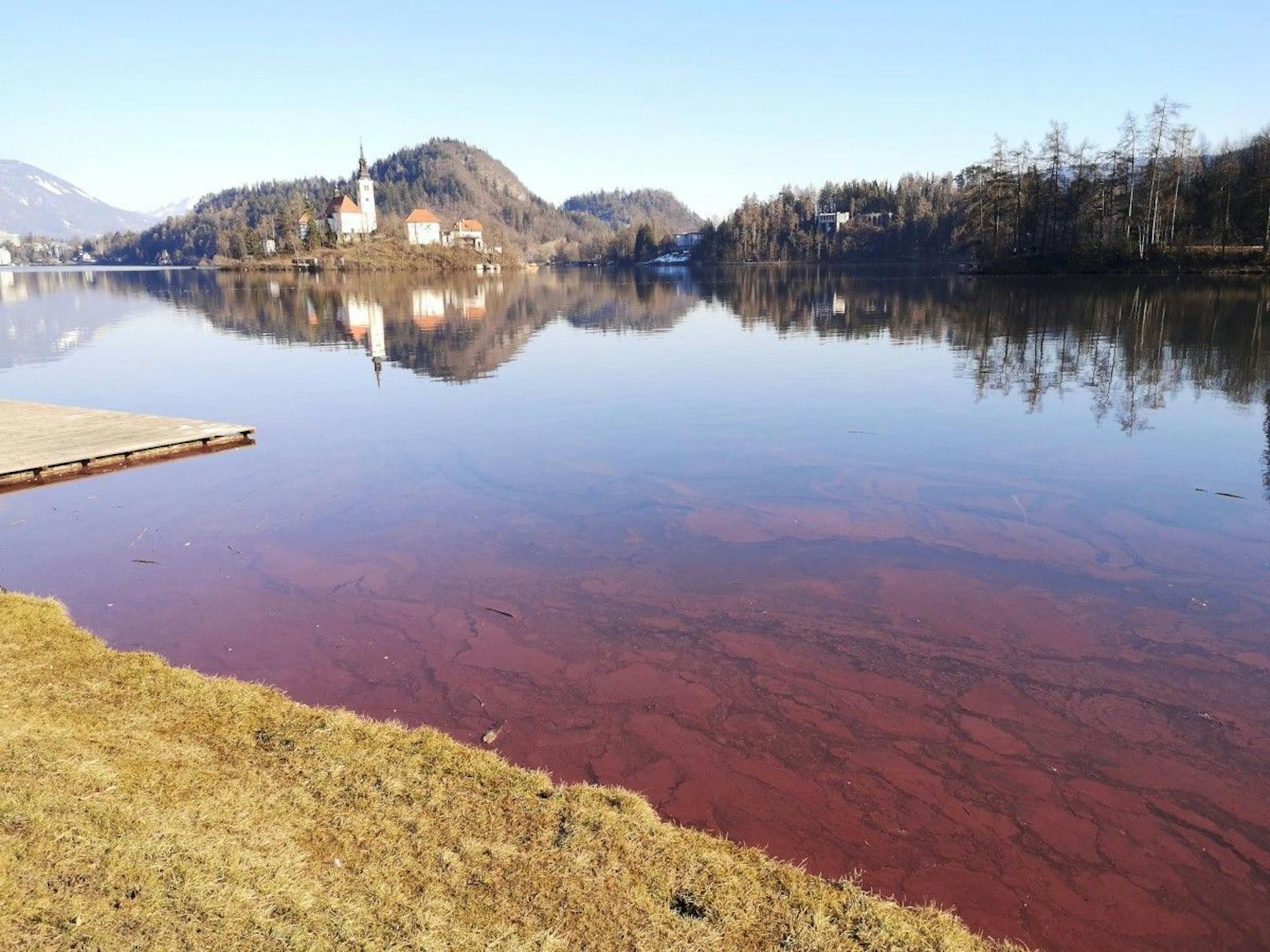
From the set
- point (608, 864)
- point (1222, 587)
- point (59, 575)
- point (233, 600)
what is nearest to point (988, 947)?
point (608, 864)

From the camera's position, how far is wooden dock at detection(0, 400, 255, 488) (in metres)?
19.3

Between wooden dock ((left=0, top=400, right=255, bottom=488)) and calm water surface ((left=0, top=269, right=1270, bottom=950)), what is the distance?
109cm

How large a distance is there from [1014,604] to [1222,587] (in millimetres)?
3388

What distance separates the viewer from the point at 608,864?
20.6 feet

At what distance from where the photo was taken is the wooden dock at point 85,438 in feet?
63.2

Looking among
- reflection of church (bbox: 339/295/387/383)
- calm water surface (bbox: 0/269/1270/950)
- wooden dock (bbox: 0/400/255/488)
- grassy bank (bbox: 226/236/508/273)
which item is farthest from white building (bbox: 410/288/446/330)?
grassy bank (bbox: 226/236/508/273)

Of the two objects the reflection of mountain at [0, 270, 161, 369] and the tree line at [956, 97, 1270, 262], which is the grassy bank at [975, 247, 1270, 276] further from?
the reflection of mountain at [0, 270, 161, 369]

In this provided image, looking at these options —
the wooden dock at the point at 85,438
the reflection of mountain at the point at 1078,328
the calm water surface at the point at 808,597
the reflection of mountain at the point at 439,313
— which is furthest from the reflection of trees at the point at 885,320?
the wooden dock at the point at 85,438

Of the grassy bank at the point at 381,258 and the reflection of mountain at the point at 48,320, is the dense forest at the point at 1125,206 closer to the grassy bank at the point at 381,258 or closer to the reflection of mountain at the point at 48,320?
the reflection of mountain at the point at 48,320

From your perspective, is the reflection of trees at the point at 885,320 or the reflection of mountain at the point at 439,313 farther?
the reflection of mountain at the point at 439,313

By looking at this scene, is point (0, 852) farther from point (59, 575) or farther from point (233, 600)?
point (59, 575)

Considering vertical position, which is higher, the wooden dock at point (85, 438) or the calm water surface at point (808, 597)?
the wooden dock at point (85, 438)

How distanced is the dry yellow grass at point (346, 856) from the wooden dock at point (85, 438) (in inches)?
536

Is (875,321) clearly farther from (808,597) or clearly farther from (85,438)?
(85,438)
